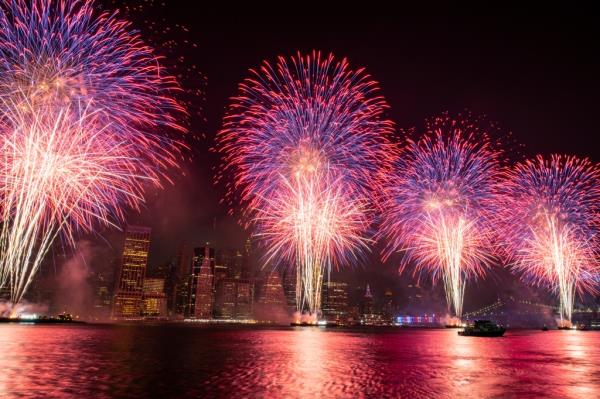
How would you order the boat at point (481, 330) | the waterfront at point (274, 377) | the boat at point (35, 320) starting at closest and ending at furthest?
the waterfront at point (274, 377), the boat at point (35, 320), the boat at point (481, 330)

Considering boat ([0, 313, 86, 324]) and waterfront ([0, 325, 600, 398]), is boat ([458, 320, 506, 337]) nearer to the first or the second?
waterfront ([0, 325, 600, 398])

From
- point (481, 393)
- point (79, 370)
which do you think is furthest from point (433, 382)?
point (79, 370)

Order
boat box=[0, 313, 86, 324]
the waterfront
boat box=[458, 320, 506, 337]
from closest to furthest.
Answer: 1. the waterfront
2. boat box=[0, 313, 86, 324]
3. boat box=[458, 320, 506, 337]

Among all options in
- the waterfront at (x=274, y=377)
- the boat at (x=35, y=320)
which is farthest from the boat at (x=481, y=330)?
the boat at (x=35, y=320)

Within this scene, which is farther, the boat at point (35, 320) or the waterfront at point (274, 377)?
the boat at point (35, 320)

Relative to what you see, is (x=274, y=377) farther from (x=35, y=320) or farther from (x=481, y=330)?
(x=35, y=320)

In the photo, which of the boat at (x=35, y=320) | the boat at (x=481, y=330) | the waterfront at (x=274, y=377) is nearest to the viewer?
the waterfront at (x=274, y=377)

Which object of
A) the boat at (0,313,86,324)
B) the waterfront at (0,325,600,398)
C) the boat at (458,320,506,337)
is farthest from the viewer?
the boat at (458,320,506,337)

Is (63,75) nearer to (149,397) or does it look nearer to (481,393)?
(149,397)

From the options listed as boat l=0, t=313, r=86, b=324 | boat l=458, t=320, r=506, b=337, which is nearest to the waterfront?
boat l=458, t=320, r=506, b=337

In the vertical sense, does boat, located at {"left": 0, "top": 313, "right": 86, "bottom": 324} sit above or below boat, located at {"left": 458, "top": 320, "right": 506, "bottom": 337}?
below

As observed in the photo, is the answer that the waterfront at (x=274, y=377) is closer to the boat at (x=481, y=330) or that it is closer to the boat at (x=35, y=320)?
the boat at (x=481, y=330)

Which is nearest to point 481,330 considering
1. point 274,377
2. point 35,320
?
point 274,377

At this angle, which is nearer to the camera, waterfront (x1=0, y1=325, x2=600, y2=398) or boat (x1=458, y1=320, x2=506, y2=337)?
waterfront (x1=0, y1=325, x2=600, y2=398)
